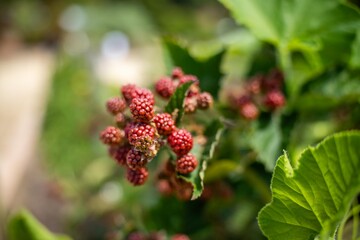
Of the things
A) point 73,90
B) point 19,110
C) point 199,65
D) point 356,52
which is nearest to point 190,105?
point 199,65

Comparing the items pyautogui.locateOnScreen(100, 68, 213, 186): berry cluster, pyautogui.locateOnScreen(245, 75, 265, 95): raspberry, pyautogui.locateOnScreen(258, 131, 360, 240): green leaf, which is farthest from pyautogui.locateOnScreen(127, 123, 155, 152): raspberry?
pyautogui.locateOnScreen(245, 75, 265, 95): raspberry

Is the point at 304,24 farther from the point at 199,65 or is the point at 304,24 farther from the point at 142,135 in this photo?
the point at 142,135

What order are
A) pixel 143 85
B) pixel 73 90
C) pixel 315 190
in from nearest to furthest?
pixel 315 190 → pixel 143 85 → pixel 73 90

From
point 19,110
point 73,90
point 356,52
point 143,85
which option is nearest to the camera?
point 356,52

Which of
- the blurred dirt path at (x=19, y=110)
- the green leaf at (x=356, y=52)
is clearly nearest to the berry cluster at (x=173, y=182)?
the green leaf at (x=356, y=52)

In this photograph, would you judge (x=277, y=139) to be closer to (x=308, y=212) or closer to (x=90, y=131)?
(x=308, y=212)
